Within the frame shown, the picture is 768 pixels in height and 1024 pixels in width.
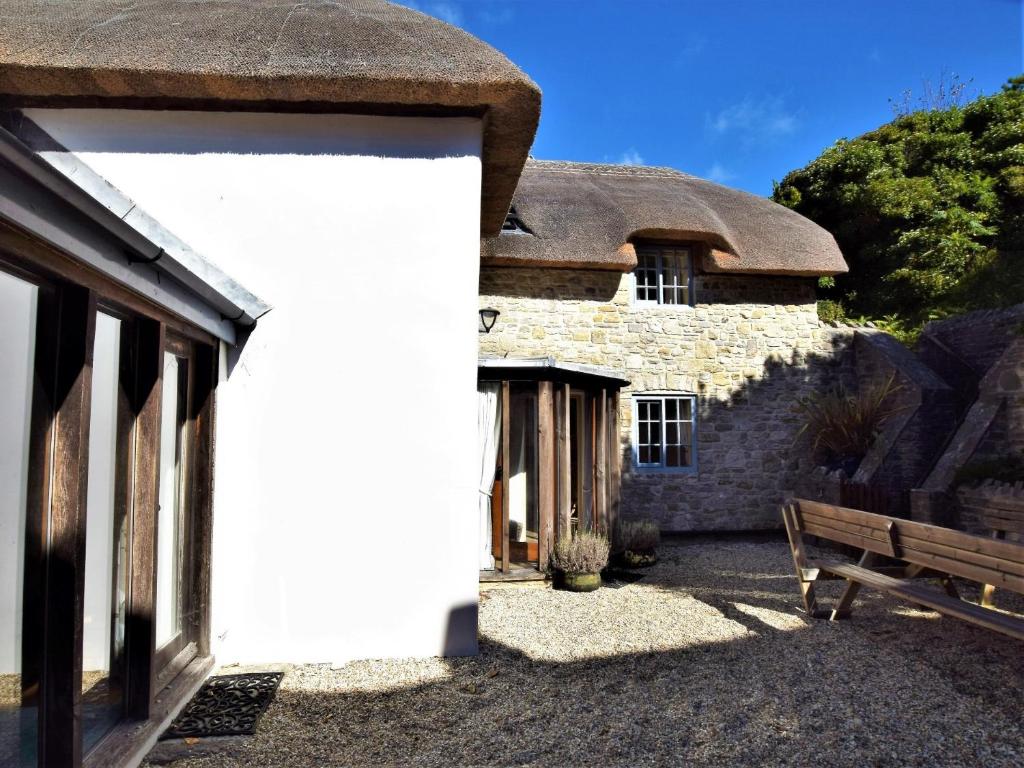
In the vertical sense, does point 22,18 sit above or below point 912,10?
below

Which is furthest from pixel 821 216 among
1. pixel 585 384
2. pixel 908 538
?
pixel 908 538

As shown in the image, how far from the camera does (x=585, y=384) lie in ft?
21.9

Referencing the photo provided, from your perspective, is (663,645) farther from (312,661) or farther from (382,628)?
(312,661)

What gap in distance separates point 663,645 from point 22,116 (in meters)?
5.42

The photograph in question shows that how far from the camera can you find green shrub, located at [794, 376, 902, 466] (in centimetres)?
870

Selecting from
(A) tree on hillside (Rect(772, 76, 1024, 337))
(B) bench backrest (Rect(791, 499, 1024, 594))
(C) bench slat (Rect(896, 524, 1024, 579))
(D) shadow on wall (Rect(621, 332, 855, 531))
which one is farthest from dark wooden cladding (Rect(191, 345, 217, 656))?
(A) tree on hillside (Rect(772, 76, 1024, 337))

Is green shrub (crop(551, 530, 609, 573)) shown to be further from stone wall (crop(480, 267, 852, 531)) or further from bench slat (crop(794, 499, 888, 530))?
stone wall (crop(480, 267, 852, 531))

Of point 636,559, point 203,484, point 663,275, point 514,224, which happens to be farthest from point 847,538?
point 514,224

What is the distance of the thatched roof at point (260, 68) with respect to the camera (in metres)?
4.19

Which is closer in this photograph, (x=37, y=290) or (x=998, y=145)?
(x=37, y=290)

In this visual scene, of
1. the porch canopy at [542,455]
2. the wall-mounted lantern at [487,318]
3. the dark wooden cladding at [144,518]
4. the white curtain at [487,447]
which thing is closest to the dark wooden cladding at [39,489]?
the dark wooden cladding at [144,518]

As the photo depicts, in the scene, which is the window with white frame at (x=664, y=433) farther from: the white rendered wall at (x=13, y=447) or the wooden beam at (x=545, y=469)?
the white rendered wall at (x=13, y=447)

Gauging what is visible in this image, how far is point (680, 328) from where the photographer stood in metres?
9.47

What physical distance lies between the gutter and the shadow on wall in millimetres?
6568
